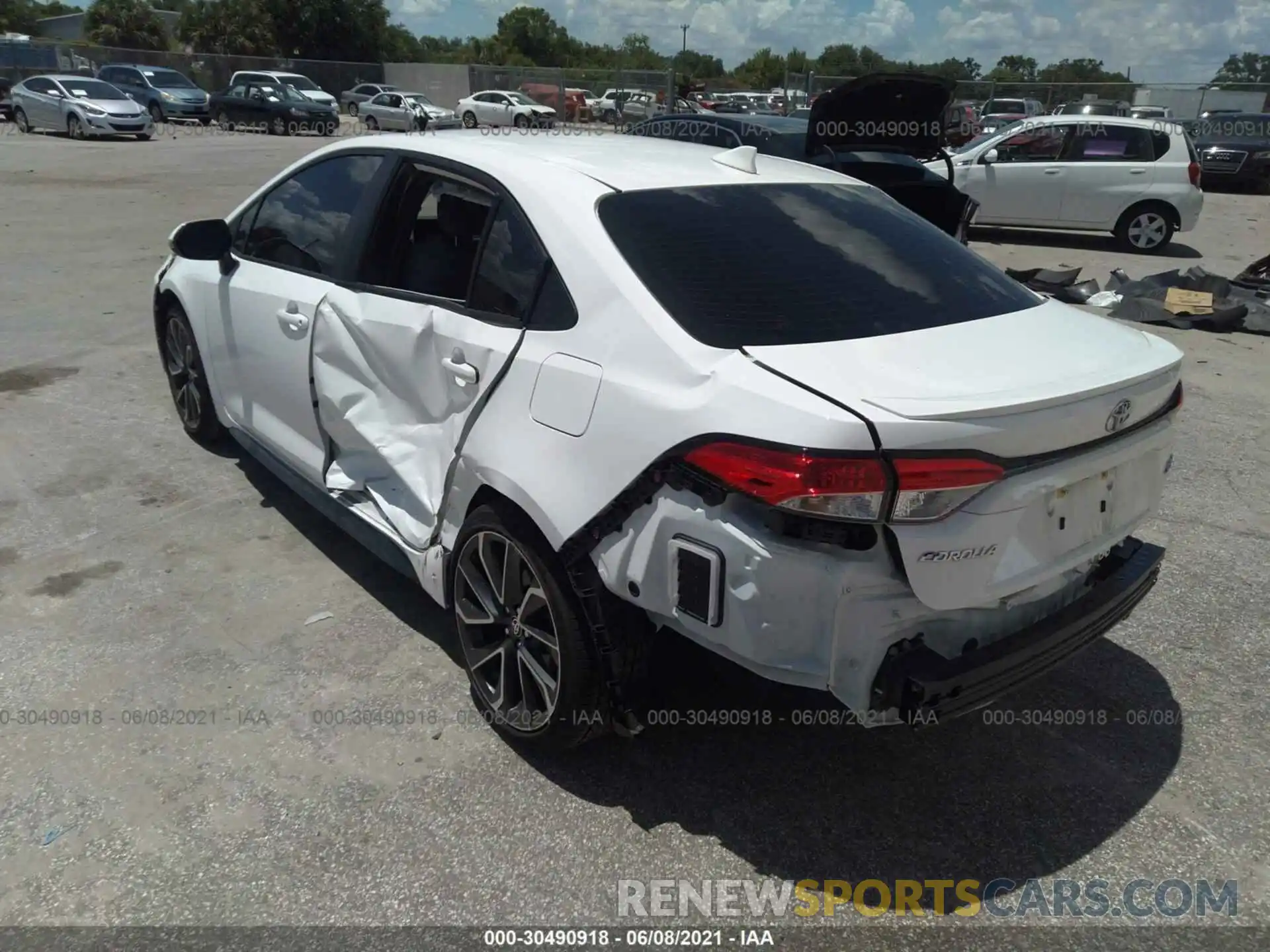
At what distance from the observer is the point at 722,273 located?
8.80 ft

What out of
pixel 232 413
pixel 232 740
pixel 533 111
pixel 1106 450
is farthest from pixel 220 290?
pixel 533 111

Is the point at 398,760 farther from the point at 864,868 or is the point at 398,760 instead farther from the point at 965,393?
the point at 965,393

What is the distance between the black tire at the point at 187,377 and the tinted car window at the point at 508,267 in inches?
93.7

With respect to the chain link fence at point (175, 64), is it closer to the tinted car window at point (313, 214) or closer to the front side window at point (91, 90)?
the front side window at point (91, 90)

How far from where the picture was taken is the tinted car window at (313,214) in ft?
12.1

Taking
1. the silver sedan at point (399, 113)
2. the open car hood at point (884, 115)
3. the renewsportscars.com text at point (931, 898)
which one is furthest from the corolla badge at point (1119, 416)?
the silver sedan at point (399, 113)

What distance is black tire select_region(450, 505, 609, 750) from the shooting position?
2.61m

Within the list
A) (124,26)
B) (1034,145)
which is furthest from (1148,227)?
(124,26)

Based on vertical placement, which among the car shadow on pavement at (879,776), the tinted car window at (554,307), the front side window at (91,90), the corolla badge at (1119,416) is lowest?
the car shadow on pavement at (879,776)

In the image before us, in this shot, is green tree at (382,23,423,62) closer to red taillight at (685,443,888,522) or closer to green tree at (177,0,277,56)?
green tree at (177,0,277,56)

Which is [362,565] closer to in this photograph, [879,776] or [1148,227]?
[879,776]

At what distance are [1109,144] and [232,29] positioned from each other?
57.9 metres

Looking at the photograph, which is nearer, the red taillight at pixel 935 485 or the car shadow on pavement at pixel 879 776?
the red taillight at pixel 935 485

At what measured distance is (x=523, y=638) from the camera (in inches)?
112
